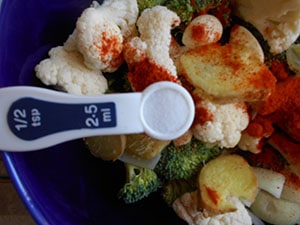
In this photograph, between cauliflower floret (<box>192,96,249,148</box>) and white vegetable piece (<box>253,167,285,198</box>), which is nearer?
cauliflower floret (<box>192,96,249,148</box>)

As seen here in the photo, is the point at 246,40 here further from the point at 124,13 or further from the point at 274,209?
the point at 274,209

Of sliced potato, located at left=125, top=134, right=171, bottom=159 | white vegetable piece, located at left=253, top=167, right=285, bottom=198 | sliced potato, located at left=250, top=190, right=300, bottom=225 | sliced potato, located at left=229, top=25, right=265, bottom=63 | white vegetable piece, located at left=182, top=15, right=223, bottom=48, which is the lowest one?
sliced potato, located at left=250, top=190, right=300, bottom=225

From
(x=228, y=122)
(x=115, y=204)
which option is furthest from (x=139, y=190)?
(x=228, y=122)

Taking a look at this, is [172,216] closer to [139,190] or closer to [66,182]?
[139,190]

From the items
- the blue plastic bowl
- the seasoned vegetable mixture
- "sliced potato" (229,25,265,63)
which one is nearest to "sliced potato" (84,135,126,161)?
the seasoned vegetable mixture

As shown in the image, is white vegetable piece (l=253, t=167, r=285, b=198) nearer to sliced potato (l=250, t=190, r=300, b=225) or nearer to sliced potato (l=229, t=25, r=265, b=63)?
sliced potato (l=250, t=190, r=300, b=225)

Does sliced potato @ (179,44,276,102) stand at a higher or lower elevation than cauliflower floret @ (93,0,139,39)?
lower

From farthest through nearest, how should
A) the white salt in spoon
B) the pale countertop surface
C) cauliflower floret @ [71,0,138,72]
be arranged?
the pale countertop surface < cauliflower floret @ [71,0,138,72] < the white salt in spoon
